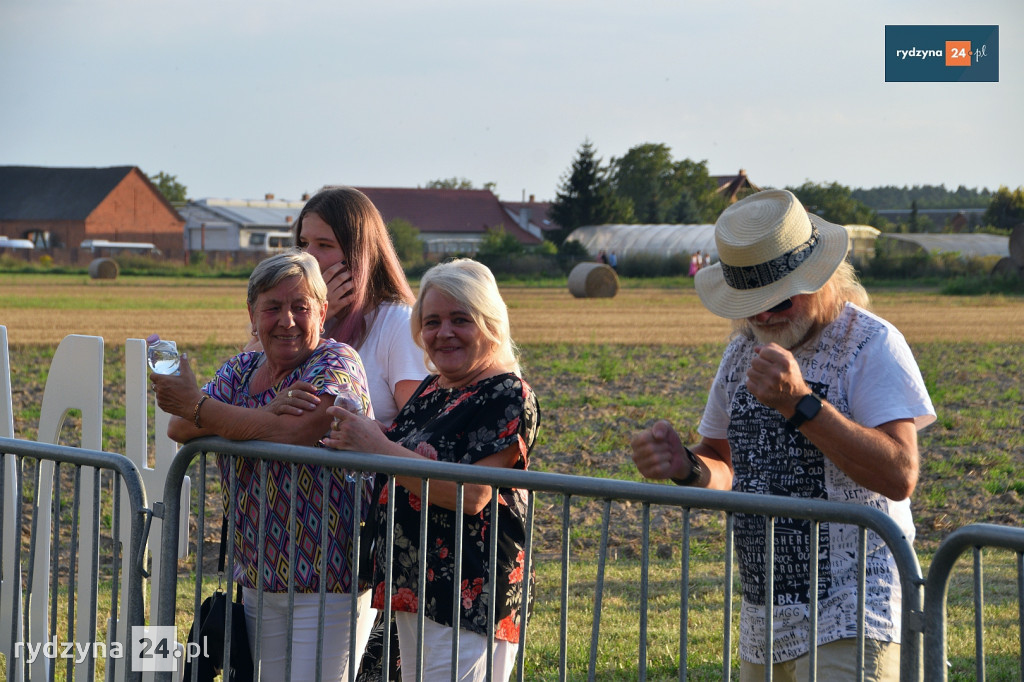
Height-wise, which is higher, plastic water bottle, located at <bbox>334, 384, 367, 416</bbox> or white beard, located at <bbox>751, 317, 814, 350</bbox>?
white beard, located at <bbox>751, 317, 814, 350</bbox>

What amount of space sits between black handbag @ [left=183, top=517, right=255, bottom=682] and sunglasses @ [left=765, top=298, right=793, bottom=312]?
1653 millimetres

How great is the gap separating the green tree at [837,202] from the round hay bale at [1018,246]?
113 ft

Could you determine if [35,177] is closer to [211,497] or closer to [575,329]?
[575,329]

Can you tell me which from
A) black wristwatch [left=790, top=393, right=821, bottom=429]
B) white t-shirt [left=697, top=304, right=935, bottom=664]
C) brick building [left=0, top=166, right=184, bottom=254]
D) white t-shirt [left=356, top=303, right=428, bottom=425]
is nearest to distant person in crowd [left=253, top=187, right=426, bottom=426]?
white t-shirt [left=356, top=303, right=428, bottom=425]

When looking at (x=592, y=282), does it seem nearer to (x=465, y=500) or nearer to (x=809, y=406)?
Result: (x=465, y=500)

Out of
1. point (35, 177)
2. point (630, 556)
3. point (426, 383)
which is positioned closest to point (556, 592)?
point (630, 556)

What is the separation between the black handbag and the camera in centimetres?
292

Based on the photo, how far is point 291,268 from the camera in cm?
308

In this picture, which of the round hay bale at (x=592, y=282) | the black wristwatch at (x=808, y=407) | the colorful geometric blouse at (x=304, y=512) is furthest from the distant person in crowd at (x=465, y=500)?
the round hay bale at (x=592, y=282)

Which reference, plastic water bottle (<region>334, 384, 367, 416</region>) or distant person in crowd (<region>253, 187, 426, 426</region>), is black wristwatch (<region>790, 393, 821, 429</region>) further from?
distant person in crowd (<region>253, 187, 426, 426</region>)

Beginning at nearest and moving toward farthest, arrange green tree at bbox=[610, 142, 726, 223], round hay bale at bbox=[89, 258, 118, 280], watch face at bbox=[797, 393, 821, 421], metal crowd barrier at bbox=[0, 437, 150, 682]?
watch face at bbox=[797, 393, 821, 421] → metal crowd barrier at bbox=[0, 437, 150, 682] → round hay bale at bbox=[89, 258, 118, 280] → green tree at bbox=[610, 142, 726, 223]

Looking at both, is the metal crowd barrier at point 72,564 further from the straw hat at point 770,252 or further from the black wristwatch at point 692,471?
the straw hat at point 770,252

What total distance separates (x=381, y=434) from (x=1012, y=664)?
330 cm

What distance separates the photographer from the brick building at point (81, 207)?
8044 cm
